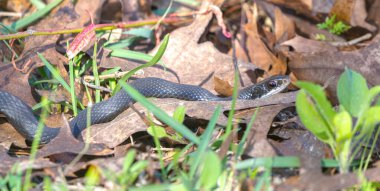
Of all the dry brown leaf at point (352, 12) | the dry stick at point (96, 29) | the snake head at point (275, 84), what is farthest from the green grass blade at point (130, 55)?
the dry brown leaf at point (352, 12)

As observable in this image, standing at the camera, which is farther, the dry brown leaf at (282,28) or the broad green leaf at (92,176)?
the dry brown leaf at (282,28)

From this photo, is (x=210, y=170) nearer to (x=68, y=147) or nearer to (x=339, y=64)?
(x=68, y=147)

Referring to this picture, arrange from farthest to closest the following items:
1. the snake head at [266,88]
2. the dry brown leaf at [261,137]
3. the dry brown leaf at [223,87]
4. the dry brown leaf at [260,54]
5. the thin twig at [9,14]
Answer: the thin twig at [9,14] → the dry brown leaf at [260,54] → the snake head at [266,88] → the dry brown leaf at [223,87] → the dry brown leaf at [261,137]

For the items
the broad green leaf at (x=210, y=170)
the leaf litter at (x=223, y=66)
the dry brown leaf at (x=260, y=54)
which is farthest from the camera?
the dry brown leaf at (x=260, y=54)

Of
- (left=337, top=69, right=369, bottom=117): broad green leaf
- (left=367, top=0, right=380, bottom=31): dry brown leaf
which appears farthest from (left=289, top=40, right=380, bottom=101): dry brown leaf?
Answer: (left=337, top=69, right=369, bottom=117): broad green leaf

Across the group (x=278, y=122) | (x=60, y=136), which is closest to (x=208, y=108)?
(x=278, y=122)

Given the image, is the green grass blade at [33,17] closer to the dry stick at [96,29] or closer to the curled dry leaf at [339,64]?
the dry stick at [96,29]

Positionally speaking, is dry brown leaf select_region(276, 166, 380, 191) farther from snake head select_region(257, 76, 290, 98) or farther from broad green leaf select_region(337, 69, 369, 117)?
snake head select_region(257, 76, 290, 98)
